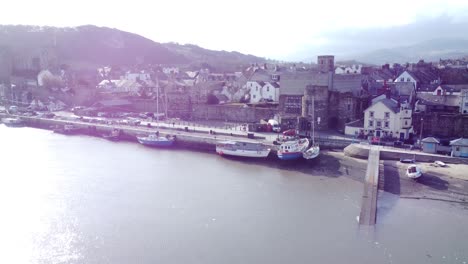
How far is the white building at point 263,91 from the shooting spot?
89.2 ft

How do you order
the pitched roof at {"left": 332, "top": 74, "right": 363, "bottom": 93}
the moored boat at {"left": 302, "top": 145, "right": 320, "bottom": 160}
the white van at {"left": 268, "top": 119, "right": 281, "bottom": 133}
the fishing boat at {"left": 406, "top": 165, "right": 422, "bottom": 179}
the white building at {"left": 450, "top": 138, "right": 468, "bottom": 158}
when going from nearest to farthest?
the fishing boat at {"left": 406, "top": 165, "right": 422, "bottom": 179}, the white building at {"left": 450, "top": 138, "right": 468, "bottom": 158}, the moored boat at {"left": 302, "top": 145, "right": 320, "bottom": 160}, the white van at {"left": 268, "top": 119, "right": 281, "bottom": 133}, the pitched roof at {"left": 332, "top": 74, "right": 363, "bottom": 93}

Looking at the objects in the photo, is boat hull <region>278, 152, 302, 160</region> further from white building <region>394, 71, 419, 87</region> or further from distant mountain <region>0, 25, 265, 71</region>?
distant mountain <region>0, 25, 265, 71</region>

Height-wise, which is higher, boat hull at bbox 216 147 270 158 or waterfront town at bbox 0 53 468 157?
waterfront town at bbox 0 53 468 157

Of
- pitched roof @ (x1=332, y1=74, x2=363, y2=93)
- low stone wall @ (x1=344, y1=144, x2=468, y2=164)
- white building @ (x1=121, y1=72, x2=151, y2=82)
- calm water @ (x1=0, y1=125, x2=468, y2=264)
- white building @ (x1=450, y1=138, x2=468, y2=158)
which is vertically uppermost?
white building @ (x1=121, y1=72, x2=151, y2=82)

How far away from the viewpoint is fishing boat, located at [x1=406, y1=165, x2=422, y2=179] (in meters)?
13.3

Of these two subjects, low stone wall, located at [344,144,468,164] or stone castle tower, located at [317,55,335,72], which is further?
stone castle tower, located at [317,55,335,72]

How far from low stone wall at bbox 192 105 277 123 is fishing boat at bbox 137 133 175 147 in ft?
18.4

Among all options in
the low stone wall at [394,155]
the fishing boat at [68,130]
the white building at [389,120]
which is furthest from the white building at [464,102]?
the fishing boat at [68,130]

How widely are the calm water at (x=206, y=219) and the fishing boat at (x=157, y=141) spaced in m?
3.50

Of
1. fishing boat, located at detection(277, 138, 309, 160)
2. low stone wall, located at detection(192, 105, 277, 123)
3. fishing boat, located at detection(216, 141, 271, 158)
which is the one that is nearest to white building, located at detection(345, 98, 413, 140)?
fishing boat, located at detection(277, 138, 309, 160)

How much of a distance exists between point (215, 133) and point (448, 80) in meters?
23.3

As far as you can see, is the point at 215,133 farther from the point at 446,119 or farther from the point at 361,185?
the point at 446,119

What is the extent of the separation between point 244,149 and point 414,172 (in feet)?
23.4

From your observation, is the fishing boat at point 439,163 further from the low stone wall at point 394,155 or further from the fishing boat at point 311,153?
the fishing boat at point 311,153
